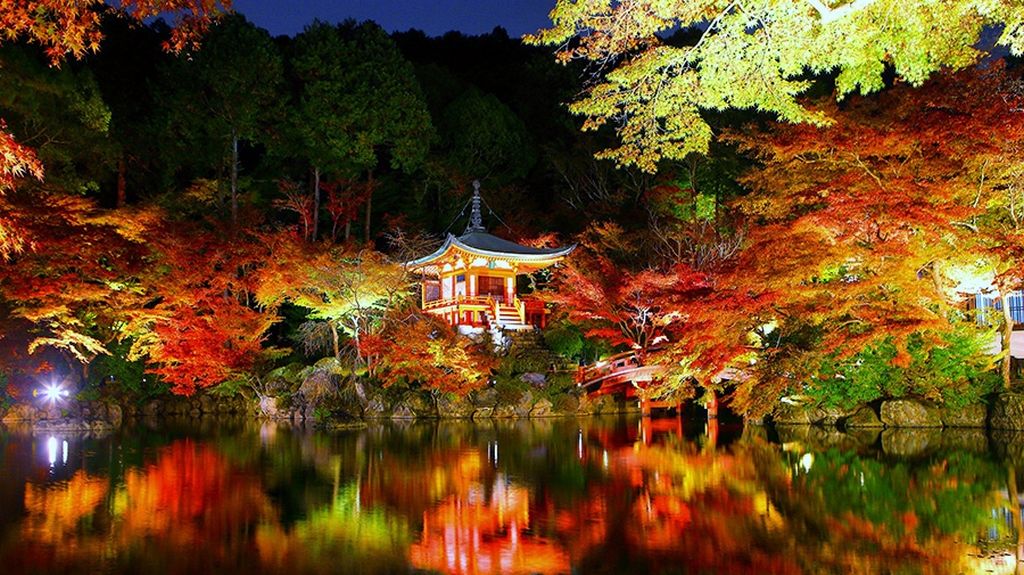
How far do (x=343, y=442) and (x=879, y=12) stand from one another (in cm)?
1025

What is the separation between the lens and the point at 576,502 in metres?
7.74

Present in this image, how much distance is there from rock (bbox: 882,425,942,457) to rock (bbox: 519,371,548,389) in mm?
7739

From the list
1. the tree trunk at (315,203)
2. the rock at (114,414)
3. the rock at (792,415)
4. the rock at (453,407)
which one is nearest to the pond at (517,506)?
the rock at (792,415)

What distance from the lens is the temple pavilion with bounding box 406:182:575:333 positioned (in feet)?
70.2

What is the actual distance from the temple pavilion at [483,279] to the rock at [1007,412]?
10722mm

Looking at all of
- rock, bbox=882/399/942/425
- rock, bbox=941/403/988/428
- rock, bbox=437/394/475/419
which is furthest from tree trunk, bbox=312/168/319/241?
rock, bbox=941/403/988/428

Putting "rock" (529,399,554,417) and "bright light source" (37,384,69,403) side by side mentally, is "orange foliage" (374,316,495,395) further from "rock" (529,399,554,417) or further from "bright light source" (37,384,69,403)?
"bright light source" (37,384,69,403)

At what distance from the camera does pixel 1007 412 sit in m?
13.5

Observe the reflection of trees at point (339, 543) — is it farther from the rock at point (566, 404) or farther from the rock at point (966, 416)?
the rock at point (566, 404)

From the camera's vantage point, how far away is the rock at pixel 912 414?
1416 cm

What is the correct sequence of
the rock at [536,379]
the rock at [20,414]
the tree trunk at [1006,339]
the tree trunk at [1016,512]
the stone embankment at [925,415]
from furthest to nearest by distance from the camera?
the rock at [536,379] < the rock at [20,414] < the stone embankment at [925,415] < the tree trunk at [1006,339] < the tree trunk at [1016,512]

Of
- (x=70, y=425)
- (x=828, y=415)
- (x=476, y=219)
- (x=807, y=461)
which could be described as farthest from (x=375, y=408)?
(x=807, y=461)

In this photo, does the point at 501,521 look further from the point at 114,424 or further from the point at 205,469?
the point at 114,424

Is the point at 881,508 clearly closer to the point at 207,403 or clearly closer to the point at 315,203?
the point at 207,403
